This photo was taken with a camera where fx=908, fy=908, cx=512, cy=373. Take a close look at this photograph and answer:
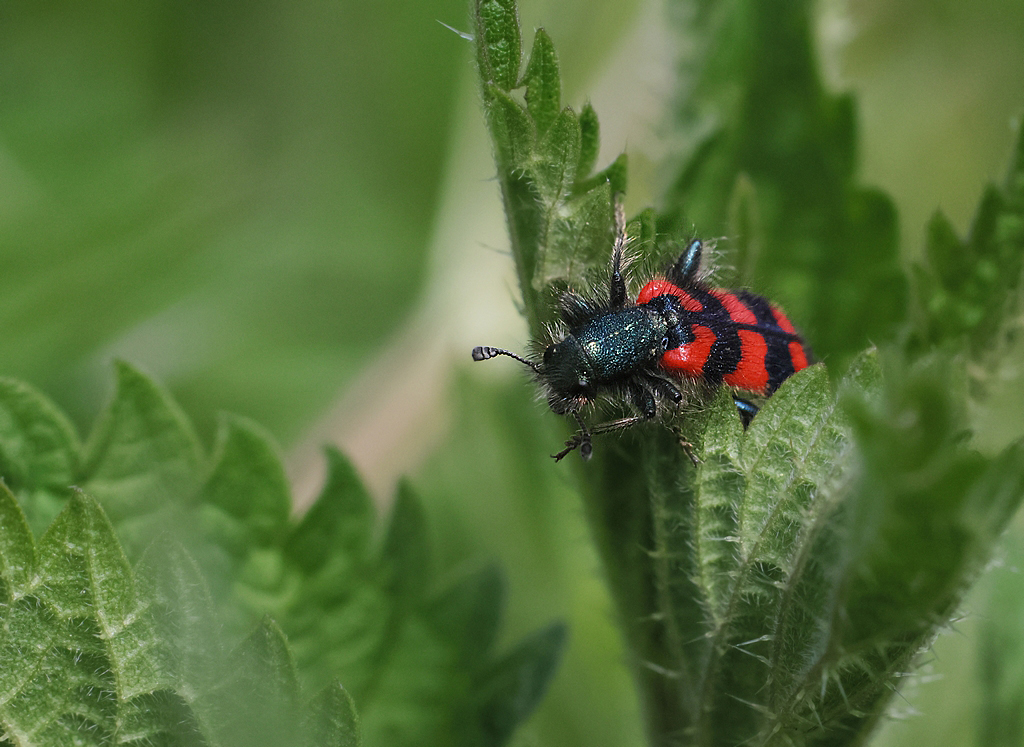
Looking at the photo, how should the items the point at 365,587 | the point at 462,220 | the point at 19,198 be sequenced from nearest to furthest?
the point at 365,587 < the point at 19,198 < the point at 462,220

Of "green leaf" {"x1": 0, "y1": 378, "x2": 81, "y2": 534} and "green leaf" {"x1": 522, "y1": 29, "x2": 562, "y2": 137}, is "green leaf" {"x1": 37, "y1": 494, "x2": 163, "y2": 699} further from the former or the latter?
"green leaf" {"x1": 522, "y1": 29, "x2": 562, "y2": 137}

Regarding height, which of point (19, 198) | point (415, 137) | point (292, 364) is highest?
point (415, 137)

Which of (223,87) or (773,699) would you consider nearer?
(773,699)

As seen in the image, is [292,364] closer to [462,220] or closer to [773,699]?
[462,220]

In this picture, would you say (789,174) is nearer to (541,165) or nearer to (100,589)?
(541,165)

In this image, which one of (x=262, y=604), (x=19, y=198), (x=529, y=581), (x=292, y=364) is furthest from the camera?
(x=292, y=364)

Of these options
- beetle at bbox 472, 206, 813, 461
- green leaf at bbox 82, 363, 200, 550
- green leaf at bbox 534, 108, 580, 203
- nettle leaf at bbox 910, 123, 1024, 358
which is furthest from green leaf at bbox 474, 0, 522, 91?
nettle leaf at bbox 910, 123, 1024, 358

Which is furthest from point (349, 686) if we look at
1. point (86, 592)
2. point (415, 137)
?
point (415, 137)
